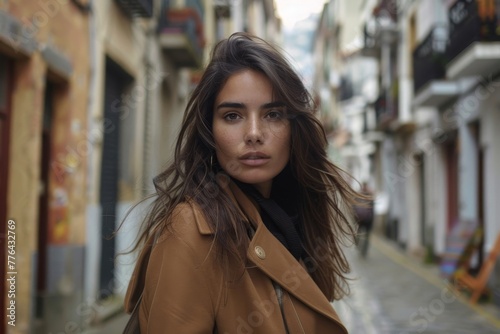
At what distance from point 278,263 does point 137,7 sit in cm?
741

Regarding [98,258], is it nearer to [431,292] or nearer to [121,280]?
[121,280]

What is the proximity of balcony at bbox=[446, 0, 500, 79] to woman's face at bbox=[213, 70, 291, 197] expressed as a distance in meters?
8.18

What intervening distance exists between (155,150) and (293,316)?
34.0 feet

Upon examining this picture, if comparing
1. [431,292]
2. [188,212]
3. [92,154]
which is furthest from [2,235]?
[431,292]

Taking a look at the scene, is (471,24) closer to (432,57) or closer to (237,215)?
(432,57)

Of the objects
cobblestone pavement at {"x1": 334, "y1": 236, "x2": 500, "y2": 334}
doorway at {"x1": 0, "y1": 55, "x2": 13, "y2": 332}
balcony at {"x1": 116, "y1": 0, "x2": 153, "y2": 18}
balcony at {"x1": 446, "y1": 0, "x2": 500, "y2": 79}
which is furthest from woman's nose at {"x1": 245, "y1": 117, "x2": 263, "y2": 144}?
balcony at {"x1": 446, "y1": 0, "x2": 500, "y2": 79}

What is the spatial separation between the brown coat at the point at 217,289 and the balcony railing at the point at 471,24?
8.50m

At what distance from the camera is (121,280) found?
8.70 metres

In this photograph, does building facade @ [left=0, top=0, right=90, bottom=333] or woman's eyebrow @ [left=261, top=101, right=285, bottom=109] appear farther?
building facade @ [left=0, top=0, right=90, bottom=333]

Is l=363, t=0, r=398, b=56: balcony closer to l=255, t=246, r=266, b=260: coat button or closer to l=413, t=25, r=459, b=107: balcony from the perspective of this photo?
l=413, t=25, r=459, b=107: balcony

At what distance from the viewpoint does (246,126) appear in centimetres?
177

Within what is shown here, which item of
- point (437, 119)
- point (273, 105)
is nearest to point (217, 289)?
point (273, 105)

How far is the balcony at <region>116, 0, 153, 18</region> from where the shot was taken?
8.21 metres

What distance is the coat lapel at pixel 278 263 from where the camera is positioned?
5.40ft
